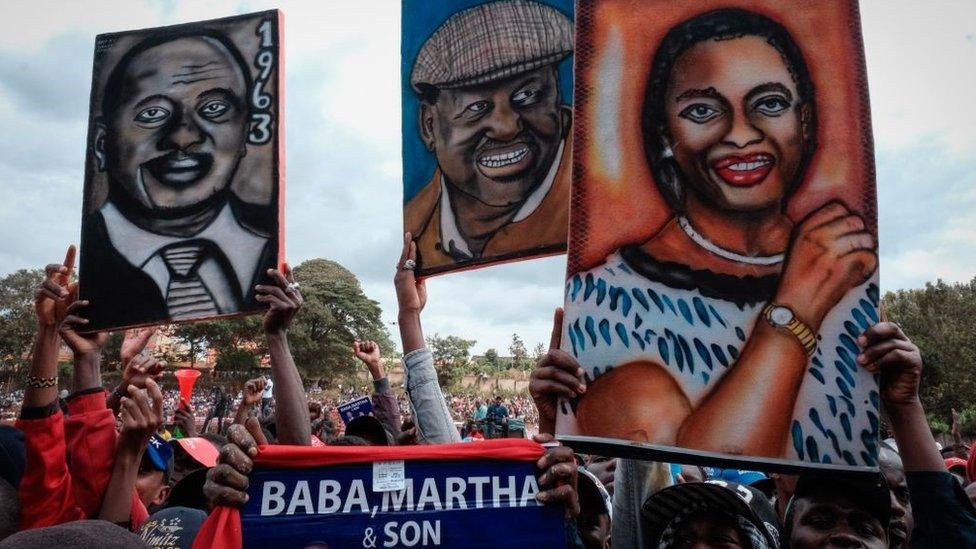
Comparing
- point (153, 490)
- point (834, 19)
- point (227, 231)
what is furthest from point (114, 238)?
point (834, 19)

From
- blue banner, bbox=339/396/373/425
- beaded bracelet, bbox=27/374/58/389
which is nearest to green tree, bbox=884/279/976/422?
blue banner, bbox=339/396/373/425

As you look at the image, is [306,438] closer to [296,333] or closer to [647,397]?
[647,397]

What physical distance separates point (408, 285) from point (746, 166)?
1.76 metres

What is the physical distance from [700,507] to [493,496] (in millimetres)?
804

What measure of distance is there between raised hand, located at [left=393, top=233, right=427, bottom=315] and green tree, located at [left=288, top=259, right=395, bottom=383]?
3842 cm

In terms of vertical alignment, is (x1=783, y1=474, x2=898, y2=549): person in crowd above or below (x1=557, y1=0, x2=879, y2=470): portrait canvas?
below

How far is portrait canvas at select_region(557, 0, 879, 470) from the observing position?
6.49 ft

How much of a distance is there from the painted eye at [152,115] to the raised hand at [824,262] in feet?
11.0

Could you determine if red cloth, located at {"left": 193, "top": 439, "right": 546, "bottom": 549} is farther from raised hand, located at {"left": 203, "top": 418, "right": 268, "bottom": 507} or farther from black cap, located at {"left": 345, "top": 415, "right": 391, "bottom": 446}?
black cap, located at {"left": 345, "top": 415, "right": 391, "bottom": 446}

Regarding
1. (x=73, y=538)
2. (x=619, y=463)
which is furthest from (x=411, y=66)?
(x=73, y=538)

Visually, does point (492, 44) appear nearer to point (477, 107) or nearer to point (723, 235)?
point (477, 107)

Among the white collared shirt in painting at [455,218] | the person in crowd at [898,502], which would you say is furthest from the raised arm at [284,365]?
the person in crowd at [898,502]

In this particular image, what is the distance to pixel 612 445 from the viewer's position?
6.61 ft

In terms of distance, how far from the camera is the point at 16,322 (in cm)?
4491
